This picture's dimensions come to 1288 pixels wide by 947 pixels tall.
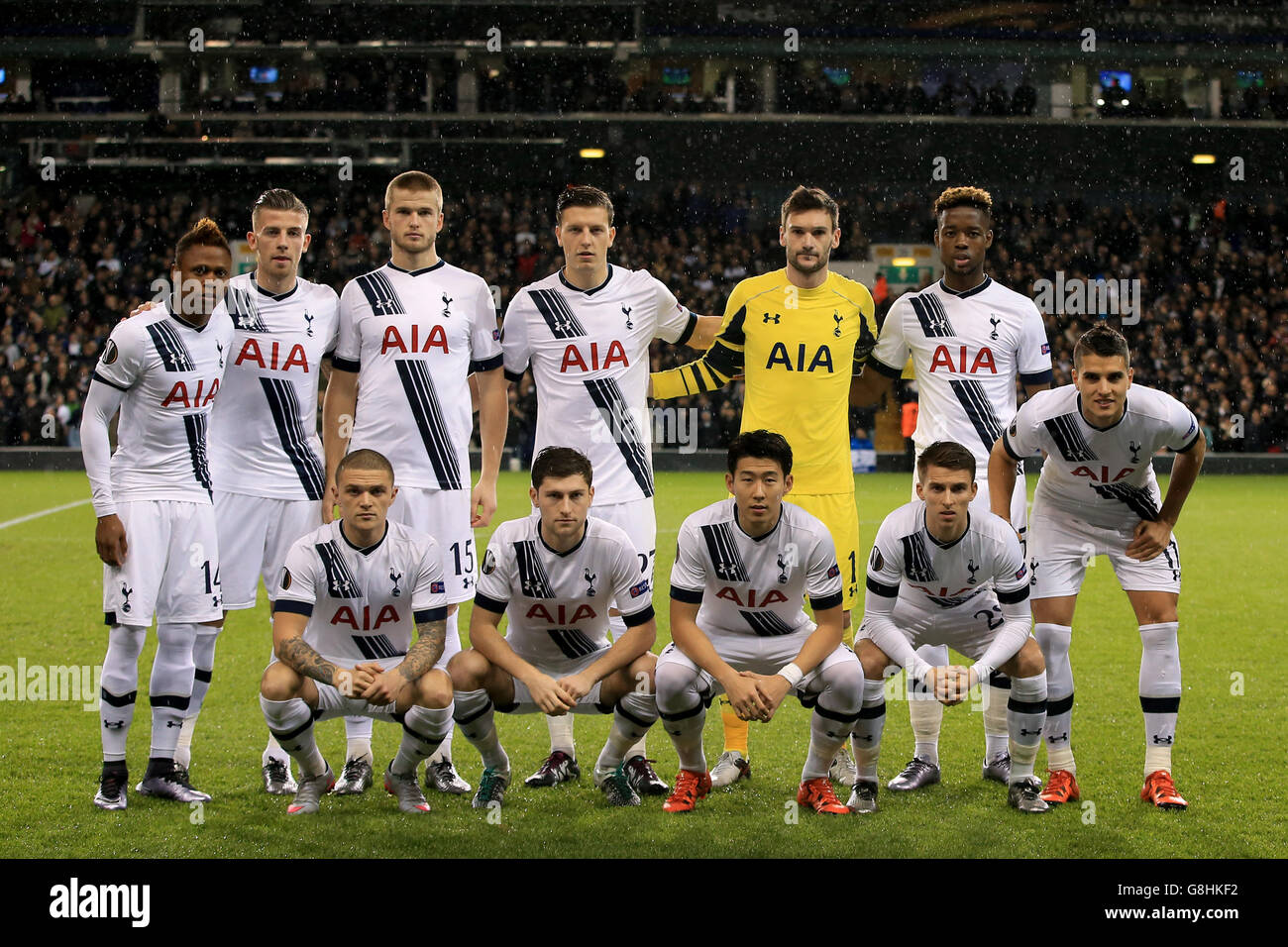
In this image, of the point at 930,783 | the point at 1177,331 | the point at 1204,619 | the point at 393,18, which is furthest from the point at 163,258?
the point at 930,783

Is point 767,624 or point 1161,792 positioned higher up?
point 767,624

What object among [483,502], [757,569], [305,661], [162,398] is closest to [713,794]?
[757,569]

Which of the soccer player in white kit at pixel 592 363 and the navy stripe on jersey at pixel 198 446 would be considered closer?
the navy stripe on jersey at pixel 198 446

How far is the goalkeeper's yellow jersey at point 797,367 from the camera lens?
5.68 m

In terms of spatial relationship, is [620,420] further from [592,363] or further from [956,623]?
[956,623]

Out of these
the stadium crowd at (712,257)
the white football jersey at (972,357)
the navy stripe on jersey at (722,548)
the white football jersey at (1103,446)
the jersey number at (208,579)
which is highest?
the stadium crowd at (712,257)

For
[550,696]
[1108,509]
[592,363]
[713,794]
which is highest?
[592,363]

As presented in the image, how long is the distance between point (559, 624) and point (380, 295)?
5.29 ft

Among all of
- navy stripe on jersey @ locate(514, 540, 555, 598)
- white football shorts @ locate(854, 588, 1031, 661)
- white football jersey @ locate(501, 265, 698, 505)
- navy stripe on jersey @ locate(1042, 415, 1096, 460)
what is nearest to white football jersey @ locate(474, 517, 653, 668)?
navy stripe on jersey @ locate(514, 540, 555, 598)

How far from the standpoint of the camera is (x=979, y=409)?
5.62 meters

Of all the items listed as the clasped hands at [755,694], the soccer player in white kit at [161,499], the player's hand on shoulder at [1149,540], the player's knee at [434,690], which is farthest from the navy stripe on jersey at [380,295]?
the player's hand on shoulder at [1149,540]

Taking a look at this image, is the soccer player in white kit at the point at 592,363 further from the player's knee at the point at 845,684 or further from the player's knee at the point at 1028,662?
the player's knee at the point at 1028,662

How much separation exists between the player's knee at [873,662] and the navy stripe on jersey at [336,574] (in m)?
1.99

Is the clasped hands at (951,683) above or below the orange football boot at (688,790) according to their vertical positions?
above
